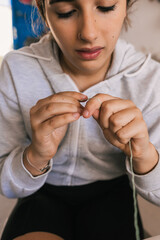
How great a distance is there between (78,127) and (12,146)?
207 mm

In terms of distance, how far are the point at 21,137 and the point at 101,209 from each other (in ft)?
1.03

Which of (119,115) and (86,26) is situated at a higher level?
(86,26)

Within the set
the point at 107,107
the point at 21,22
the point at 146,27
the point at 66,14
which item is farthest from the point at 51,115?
the point at 21,22

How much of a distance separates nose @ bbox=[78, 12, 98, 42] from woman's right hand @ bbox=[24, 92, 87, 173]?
0.40 ft

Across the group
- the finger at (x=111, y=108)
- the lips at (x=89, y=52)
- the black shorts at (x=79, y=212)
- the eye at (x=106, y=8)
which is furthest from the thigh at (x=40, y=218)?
the eye at (x=106, y=8)

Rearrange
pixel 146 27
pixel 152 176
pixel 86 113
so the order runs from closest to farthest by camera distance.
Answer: pixel 86 113
pixel 152 176
pixel 146 27

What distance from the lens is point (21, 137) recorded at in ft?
2.32

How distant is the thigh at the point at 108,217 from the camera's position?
59 cm

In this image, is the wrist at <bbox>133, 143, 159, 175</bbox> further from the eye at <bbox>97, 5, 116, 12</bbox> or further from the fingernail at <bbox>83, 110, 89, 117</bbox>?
the eye at <bbox>97, 5, 116, 12</bbox>

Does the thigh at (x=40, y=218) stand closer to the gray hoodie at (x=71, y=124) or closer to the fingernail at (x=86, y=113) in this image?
the gray hoodie at (x=71, y=124)

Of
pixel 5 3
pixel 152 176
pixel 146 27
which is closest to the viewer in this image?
pixel 152 176

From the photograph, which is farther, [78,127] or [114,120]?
[78,127]

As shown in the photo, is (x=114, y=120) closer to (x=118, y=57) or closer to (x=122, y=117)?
(x=122, y=117)

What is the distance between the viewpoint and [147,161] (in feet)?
1.79
